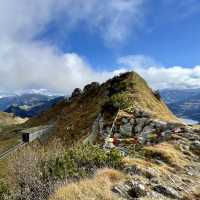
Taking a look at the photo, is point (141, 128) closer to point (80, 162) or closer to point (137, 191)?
point (80, 162)

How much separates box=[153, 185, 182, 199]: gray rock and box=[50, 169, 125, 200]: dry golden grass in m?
2.47

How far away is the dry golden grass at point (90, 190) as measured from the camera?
620 inches

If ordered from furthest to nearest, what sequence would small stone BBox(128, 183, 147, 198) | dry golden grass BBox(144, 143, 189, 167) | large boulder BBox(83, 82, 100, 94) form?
large boulder BBox(83, 82, 100, 94) → dry golden grass BBox(144, 143, 189, 167) → small stone BBox(128, 183, 147, 198)

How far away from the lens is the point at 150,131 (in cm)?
4481

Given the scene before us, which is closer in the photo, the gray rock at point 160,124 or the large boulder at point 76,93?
the gray rock at point 160,124

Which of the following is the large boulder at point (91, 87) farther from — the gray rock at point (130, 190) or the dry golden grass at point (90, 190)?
the dry golden grass at point (90, 190)

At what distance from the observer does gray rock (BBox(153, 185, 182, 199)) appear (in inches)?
741

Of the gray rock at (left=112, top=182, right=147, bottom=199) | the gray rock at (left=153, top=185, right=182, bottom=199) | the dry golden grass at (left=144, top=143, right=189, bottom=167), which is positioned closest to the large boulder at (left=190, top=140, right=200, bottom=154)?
the dry golden grass at (left=144, top=143, right=189, bottom=167)

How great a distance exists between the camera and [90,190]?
54.1ft

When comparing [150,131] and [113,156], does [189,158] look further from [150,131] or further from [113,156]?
[150,131]

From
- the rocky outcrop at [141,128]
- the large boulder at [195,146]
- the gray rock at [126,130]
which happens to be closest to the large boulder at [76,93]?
the rocky outcrop at [141,128]

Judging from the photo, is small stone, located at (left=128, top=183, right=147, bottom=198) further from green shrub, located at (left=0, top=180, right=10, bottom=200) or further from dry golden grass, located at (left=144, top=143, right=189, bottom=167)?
dry golden grass, located at (left=144, top=143, right=189, bottom=167)

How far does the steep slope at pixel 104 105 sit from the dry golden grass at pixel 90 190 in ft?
110

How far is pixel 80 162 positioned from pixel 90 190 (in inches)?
187
